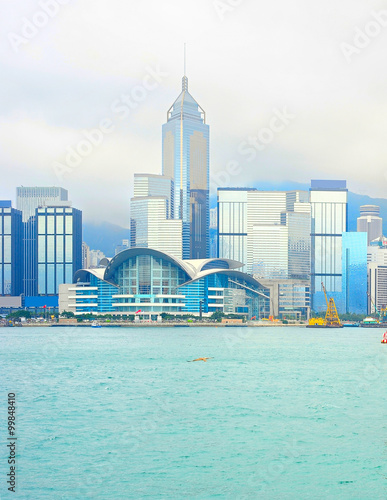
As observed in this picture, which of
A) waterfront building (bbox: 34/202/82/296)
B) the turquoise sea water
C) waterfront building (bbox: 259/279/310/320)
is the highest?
waterfront building (bbox: 34/202/82/296)

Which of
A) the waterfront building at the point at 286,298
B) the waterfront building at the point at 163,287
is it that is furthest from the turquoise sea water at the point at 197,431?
the waterfront building at the point at 286,298

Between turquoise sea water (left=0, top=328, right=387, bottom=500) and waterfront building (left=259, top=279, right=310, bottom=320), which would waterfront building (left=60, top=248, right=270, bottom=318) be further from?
turquoise sea water (left=0, top=328, right=387, bottom=500)

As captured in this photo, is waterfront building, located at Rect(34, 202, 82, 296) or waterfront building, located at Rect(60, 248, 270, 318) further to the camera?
waterfront building, located at Rect(34, 202, 82, 296)

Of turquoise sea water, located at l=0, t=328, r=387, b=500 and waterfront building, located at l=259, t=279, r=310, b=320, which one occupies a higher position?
turquoise sea water, located at l=0, t=328, r=387, b=500

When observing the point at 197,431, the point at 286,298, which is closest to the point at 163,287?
the point at 286,298

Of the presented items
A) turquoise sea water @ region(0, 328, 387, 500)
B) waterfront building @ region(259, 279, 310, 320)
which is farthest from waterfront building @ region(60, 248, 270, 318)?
turquoise sea water @ region(0, 328, 387, 500)

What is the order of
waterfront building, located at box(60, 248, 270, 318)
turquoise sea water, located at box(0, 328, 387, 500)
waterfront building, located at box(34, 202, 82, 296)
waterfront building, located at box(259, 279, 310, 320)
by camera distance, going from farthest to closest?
waterfront building, located at box(34, 202, 82, 296) → waterfront building, located at box(259, 279, 310, 320) → waterfront building, located at box(60, 248, 270, 318) → turquoise sea water, located at box(0, 328, 387, 500)

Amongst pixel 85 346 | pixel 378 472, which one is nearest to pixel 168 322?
pixel 85 346
